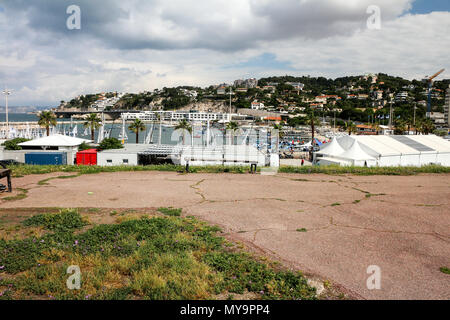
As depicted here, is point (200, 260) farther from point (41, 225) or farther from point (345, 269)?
point (41, 225)

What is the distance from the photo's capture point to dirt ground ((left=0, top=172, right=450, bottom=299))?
6.29m

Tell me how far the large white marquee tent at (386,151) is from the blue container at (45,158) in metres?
24.5

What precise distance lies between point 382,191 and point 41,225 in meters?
13.5

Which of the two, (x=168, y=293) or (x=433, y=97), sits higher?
(x=433, y=97)

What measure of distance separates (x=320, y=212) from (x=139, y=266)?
260 inches

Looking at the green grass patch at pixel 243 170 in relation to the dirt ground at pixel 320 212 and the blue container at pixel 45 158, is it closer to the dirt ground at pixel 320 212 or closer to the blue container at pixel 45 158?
the dirt ground at pixel 320 212

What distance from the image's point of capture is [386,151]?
29.0 m

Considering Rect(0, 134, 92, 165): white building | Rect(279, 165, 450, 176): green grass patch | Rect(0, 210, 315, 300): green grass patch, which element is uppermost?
Rect(0, 134, 92, 165): white building

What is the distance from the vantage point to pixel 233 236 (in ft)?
27.0

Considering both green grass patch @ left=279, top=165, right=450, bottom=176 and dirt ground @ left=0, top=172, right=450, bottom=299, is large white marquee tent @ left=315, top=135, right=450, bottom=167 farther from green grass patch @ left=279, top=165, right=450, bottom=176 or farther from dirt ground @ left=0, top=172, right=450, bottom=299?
dirt ground @ left=0, top=172, right=450, bottom=299

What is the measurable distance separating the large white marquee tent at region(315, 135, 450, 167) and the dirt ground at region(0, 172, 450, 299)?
381 inches

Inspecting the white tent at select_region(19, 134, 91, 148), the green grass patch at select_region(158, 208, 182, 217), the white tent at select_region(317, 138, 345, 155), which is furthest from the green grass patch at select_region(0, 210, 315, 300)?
the white tent at select_region(317, 138, 345, 155)

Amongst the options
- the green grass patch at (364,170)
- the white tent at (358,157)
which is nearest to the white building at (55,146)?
the green grass patch at (364,170)

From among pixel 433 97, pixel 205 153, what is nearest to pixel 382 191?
Answer: pixel 205 153
